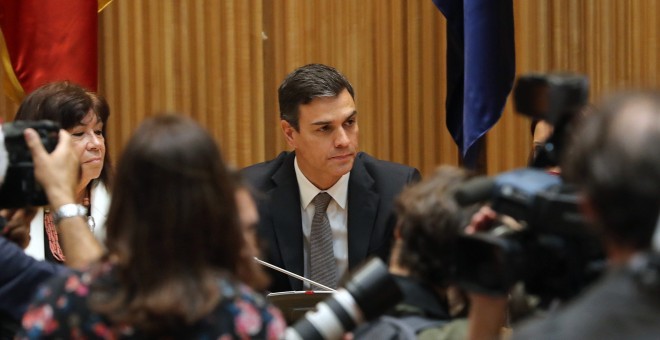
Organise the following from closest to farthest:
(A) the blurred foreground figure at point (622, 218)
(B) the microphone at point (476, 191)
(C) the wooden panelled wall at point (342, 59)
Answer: (A) the blurred foreground figure at point (622, 218), (B) the microphone at point (476, 191), (C) the wooden panelled wall at point (342, 59)

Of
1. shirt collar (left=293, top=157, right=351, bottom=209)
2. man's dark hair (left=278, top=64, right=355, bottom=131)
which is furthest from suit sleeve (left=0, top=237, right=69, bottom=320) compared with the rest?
man's dark hair (left=278, top=64, right=355, bottom=131)

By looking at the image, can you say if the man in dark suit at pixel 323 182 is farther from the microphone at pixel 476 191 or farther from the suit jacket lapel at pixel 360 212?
the microphone at pixel 476 191

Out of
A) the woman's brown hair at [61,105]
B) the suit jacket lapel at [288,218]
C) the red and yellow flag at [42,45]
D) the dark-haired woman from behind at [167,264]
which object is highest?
the red and yellow flag at [42,45]

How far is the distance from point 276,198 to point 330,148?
258mm

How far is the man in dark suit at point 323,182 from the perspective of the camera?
3762mm

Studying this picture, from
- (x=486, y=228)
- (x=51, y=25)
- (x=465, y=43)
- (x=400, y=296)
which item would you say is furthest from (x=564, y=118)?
(x=51, y=25)

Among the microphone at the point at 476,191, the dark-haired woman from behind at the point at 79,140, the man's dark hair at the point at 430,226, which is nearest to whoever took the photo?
the microphone at the point at 476,191

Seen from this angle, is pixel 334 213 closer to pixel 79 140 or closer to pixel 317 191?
pixel 317 191

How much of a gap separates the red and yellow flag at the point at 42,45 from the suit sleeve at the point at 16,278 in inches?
72.2

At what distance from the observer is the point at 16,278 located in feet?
7.89

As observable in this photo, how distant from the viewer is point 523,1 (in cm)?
485

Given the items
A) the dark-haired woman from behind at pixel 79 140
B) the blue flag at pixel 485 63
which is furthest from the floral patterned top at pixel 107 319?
the blue flag at pixel 485 63

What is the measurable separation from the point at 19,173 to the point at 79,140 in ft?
4.16

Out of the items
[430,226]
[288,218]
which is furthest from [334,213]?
[430,226]
